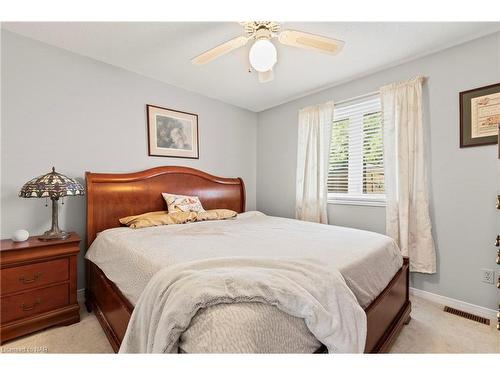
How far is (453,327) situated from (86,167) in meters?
3.49

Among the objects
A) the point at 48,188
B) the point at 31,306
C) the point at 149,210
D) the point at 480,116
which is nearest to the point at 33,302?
the point at 31,306

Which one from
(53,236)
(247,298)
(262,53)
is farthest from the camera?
(53,236)

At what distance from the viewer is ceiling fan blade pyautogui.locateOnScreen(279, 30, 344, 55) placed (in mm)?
1558

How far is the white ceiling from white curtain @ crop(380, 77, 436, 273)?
38 centimetres

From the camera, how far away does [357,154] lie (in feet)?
9.42

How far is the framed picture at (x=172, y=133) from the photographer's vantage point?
2805 mm

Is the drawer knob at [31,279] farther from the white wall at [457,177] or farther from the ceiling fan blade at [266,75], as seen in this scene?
the white wall at [457,177]

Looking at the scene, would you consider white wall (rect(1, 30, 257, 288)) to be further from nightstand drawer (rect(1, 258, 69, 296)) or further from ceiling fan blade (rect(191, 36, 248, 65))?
ceiling fan blade (rect(191, 36, 248, 65))

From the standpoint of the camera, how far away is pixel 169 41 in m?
2.08

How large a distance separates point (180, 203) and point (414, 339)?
236 centimetres

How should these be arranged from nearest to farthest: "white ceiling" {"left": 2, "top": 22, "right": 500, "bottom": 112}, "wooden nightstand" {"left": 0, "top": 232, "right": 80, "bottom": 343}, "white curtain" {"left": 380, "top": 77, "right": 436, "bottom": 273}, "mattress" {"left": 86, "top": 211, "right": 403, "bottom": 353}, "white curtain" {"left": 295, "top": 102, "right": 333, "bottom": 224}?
"mattress" {"left": 86, "top": 211, "right": 403, "bottom": 353}, "wooden nightstand" {"left": 0, "top": 232, "right": 80, "bottom": 343}, "white ceiling" {"left": 2, "top": 22, "right": 500, "bottom": 112}, "white curtain" {"left": 380, "top": 77, "right": 436, "bottom": 273}, "white curtain" {"left": 295, "top": 102, "right": 333, "bottom": 224}

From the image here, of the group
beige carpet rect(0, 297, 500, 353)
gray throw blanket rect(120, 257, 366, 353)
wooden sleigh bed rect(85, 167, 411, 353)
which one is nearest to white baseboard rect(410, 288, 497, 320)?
beige carpet rect(0, 297, 500, 353)

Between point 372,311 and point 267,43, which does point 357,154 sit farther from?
point 372,311
